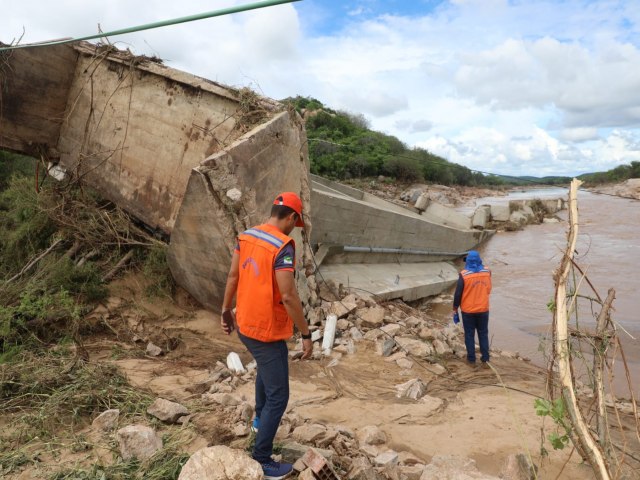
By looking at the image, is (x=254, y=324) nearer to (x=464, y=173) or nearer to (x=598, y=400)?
(x=598, y=400)

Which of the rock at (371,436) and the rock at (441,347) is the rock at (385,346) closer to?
the rock at (441,347)

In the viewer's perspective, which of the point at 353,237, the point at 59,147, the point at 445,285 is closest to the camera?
the point at 59,147

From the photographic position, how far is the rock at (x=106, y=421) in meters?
3.22

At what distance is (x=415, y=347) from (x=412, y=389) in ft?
4.19

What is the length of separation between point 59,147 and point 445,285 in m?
8.41

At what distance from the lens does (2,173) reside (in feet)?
33.7

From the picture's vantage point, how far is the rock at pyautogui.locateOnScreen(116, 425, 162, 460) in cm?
282

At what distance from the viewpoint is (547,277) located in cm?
1279

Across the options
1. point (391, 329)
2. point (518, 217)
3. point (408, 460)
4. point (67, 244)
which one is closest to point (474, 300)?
point (391, 329)

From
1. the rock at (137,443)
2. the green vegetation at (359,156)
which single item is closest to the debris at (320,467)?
the rock at (137,443)

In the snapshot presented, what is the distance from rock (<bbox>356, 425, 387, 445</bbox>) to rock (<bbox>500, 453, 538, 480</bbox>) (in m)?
0.83

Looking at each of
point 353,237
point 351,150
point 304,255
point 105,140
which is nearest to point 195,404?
point 304,255

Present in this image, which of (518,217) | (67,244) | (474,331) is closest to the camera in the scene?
(474,331)

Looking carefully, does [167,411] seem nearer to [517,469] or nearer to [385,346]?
[517,469]
